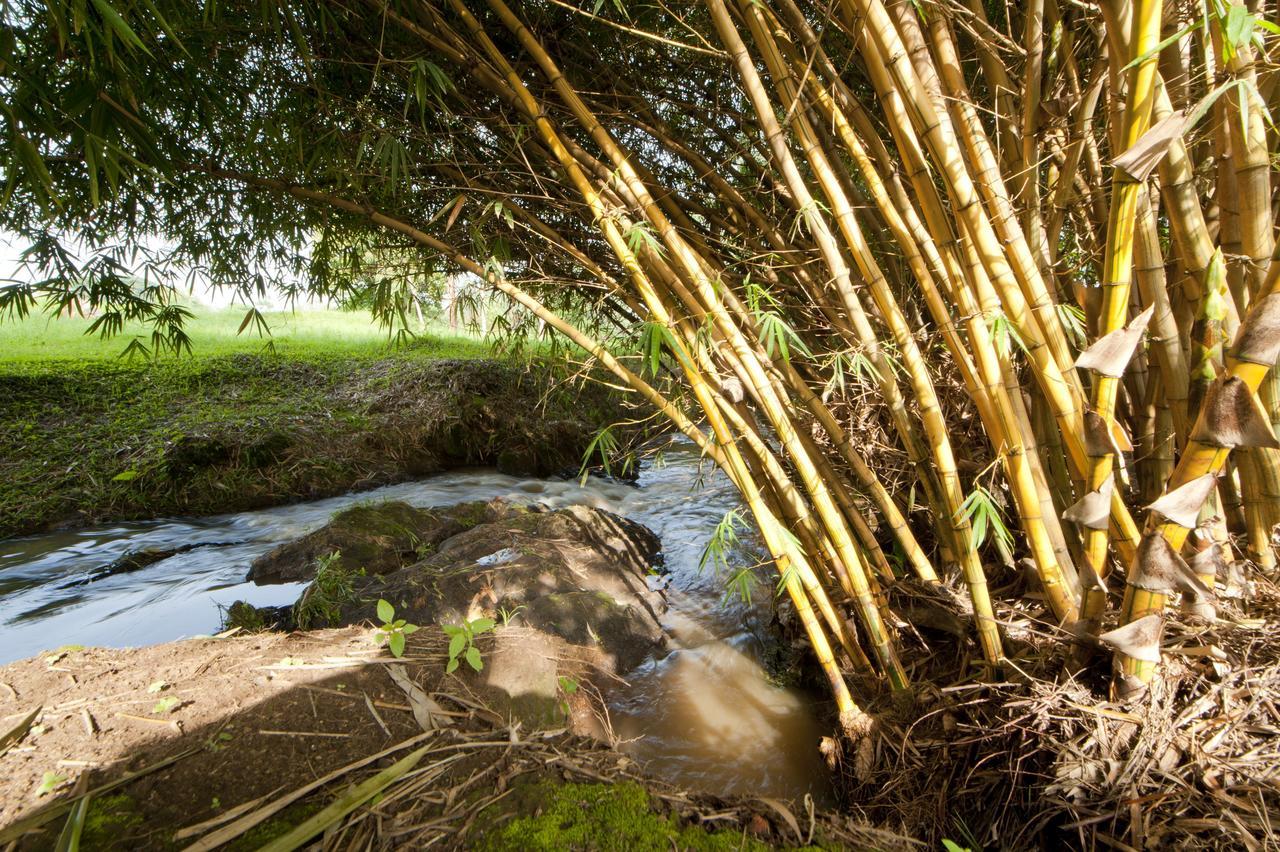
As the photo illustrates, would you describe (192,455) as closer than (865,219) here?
No

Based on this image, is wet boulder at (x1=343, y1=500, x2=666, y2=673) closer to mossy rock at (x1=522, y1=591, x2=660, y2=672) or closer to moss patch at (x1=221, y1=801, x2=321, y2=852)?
mossy rock at (x1=522, y1=591, x2=660, y2=672)

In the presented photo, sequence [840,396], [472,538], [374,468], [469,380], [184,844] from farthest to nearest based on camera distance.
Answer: [469,380] < [374,468] < [472,538] < [840,396] < [184,844]

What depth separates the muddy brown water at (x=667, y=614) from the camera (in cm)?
209

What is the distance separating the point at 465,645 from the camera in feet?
5.74

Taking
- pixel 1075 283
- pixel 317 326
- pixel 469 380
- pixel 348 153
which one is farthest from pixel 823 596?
pixel 317 326

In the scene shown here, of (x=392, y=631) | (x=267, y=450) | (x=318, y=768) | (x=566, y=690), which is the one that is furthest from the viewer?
(x=267, y=450)

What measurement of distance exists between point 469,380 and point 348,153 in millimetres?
4223

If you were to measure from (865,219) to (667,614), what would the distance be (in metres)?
2.10

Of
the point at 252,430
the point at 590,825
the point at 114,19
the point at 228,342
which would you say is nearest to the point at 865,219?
the point at 590,825

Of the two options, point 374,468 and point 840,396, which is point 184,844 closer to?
point 840,396

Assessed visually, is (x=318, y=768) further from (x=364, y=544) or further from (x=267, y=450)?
(x=267, y=450)

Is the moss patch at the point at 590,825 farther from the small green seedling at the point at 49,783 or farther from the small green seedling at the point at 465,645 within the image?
the small green seedling at the point at 49,783

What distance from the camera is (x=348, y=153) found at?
2.32 metres

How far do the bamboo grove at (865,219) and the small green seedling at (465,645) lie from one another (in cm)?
86
